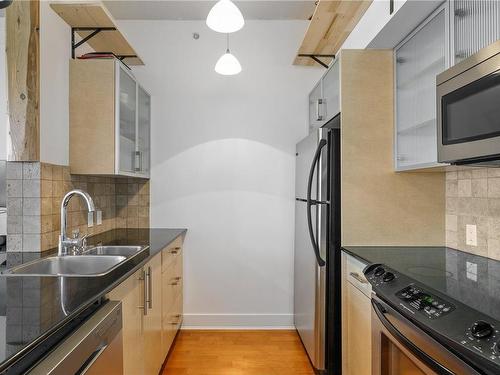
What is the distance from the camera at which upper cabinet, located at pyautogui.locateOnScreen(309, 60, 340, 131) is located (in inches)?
90.3

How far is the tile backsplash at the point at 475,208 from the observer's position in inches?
68.8

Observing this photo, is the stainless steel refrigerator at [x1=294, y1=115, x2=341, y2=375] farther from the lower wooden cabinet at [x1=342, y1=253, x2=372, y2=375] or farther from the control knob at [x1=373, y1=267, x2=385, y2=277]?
the control knob at [x1=373, y1=267, x2=385, y2=277]

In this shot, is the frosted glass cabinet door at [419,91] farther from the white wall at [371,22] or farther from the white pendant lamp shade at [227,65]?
the white pendant lamp shade at [227,65]

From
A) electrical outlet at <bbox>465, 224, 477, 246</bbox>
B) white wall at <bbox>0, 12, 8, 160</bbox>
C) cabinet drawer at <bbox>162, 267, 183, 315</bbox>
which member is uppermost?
white wall at <bbox>0, 12, 8, 160</bbox>

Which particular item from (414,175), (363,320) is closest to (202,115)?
(414,175)

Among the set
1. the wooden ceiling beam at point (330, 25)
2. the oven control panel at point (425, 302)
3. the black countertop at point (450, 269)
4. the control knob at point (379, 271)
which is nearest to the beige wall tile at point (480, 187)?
the black countertop at point (450, 269)

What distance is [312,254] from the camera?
247cm

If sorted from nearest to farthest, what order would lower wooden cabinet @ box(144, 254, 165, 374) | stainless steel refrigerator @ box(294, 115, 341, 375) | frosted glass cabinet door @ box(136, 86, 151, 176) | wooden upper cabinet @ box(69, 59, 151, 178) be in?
lower wooden cabinet @ box(144, 254, 165, 374)
stainless steel refrigerator @ box(294, 115, 341, 375)
wooden upper cabinet @ box(69, 59, 151, 178)
frosted glass cabinet door @ box(136, 86, 151, 176)

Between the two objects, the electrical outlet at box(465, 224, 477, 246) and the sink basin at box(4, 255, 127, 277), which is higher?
the electrical outlet at box(465, 224, 477, 246)

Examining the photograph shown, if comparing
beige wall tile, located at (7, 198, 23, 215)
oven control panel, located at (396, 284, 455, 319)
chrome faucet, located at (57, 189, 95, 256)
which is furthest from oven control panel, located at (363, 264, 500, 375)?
beige wall tile, located at (7, 198, 23, 215)

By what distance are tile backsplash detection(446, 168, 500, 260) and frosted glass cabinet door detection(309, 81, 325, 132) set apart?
0.99 meters

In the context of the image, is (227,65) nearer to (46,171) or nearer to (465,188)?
(46,171)

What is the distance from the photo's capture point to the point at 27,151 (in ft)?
6.38

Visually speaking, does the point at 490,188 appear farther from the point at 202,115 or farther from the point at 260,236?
the point at 202,115
